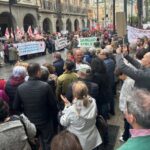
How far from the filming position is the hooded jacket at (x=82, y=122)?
14.5ft

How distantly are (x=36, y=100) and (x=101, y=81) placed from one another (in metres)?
1.98

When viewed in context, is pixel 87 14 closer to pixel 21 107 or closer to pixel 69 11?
pixel 69 11

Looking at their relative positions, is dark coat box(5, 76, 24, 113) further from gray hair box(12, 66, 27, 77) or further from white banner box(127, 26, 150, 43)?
white banner box(127, 26, 150, 43)

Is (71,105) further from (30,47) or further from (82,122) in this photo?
(30,47)

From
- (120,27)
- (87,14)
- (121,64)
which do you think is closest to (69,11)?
(87,14)

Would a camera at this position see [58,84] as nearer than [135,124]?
No

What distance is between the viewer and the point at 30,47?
2419 centimetres

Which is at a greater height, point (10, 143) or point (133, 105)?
point (133, 105)

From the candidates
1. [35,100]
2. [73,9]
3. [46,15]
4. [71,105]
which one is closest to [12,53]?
[35,100]

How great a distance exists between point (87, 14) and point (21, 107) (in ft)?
212

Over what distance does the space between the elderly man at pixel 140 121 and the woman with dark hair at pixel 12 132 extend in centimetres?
137

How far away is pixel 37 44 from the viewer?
84.6 feet

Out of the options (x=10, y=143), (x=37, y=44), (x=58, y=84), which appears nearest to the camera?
(x=10, y=143)

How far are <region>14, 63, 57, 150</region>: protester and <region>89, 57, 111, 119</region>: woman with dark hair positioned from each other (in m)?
1.31
